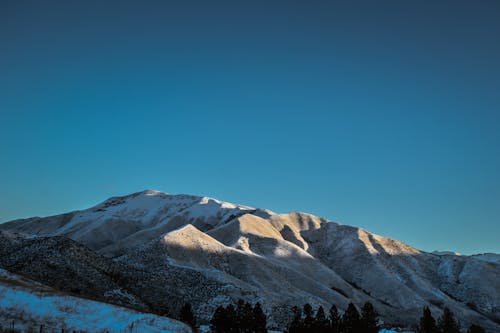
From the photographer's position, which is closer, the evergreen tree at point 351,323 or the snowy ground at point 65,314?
the snowy ground at point 65,314

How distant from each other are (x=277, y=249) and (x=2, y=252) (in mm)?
90890

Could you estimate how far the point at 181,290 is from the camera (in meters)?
91.0

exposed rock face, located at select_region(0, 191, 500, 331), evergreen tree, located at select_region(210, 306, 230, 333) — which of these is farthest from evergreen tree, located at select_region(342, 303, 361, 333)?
exposed rock face, located at select_region(0, 191, 500, 331)

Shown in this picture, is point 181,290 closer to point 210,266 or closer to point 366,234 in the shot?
point 210,266

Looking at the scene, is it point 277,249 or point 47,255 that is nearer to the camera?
point 47,255

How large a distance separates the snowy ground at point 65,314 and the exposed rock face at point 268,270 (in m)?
35.2

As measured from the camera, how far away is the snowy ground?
34.6 m

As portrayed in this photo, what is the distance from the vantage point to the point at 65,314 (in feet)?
122

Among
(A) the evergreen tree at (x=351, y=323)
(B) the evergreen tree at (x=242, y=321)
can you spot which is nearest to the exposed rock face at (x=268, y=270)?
(B) the evergreen tree at (x=242, y=321)

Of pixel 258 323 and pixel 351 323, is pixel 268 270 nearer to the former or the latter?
pixel 351 323

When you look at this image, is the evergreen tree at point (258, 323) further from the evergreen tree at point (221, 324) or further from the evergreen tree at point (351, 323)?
the evergreen tree at point (351, 323)

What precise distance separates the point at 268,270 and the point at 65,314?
3471 inches

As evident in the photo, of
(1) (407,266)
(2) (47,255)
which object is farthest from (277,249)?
(2) (47,255)

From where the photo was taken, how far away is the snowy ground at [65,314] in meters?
34.6
